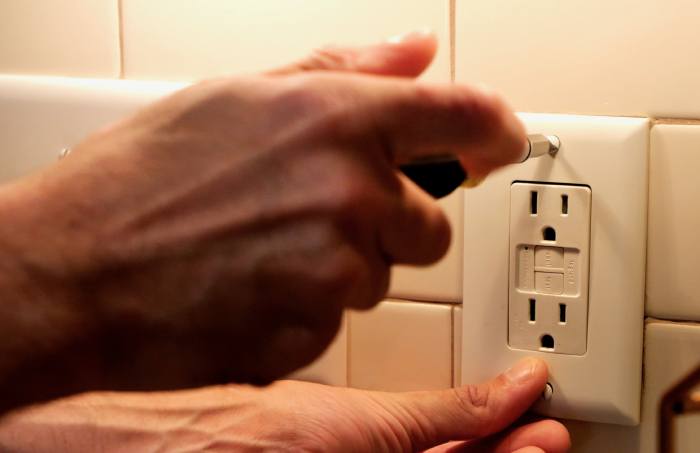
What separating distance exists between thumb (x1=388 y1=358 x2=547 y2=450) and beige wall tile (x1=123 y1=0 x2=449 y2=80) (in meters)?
0.17

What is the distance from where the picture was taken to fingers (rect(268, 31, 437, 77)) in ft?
1.13

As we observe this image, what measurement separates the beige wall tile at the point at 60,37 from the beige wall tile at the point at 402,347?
0.23 m

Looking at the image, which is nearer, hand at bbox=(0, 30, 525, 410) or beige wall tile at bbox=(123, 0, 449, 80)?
hand at bbox=(0, 30, 525, 410)

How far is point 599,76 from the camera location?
47 cm

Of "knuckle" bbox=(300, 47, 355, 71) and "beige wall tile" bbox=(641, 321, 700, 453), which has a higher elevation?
"knuckle" bbox=(300, 47, 355, 71)

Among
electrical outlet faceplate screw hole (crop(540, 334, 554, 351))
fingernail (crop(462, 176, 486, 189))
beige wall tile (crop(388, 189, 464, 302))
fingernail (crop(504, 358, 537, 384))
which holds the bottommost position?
fingernail (crop(504, 358, 537, 384))

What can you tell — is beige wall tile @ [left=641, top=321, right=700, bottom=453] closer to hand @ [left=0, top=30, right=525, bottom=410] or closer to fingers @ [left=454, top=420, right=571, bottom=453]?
fingers @ [left=454, top=420, right=571, bottom=453]

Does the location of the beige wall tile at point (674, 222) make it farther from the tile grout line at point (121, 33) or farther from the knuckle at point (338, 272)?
the tile grout line at point (121, 33)

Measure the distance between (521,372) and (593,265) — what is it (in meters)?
0.07

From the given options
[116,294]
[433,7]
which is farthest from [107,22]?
[116,294]

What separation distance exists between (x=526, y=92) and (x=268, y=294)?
24 centimetres

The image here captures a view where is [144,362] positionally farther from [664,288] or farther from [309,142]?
[664,288]

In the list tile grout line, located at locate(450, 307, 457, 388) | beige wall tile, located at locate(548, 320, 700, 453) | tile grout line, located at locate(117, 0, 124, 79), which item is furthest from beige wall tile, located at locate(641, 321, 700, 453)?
tile grout line, located at locate(117, 0, 124, 79)

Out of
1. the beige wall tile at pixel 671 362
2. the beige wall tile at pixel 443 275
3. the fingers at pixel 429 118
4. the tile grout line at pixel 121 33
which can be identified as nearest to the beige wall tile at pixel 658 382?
the beige wall tile at pixel 671 362
